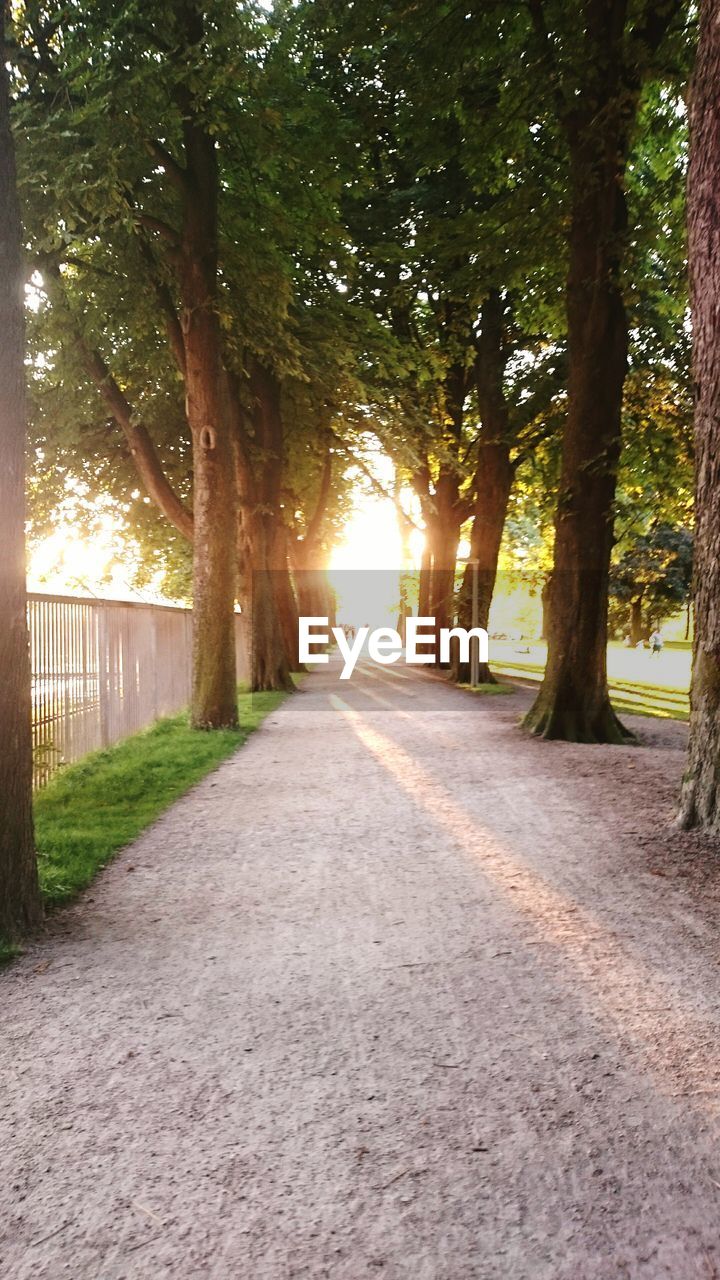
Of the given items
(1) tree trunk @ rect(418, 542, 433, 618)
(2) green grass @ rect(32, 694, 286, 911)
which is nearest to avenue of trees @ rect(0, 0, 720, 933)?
(2) green grass @ rect(32, 694, 286, 911)

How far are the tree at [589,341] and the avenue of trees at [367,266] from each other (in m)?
0.04

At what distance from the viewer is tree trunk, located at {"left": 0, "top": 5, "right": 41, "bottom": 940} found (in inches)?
197

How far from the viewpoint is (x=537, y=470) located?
23.7 meters

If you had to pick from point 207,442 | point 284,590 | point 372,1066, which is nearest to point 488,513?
point 284,590

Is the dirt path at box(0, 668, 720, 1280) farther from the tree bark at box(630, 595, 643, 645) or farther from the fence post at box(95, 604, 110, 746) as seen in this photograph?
the tree bark at box(630, 595, 643, 645)

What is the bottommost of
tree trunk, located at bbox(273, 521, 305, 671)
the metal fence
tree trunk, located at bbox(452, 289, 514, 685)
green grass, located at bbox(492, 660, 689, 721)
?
green grass, located at bbox(492, 660, 689, 721)

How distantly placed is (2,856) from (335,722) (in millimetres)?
11646

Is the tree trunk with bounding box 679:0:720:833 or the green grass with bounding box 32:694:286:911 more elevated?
the tree trunk with bounding box 679:0:720:833

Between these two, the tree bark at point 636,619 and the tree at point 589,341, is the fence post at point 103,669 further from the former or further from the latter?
the tree bark at point 636,619

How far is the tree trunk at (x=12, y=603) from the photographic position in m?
5.00

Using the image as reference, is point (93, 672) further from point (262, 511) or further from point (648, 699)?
point (648, 699)

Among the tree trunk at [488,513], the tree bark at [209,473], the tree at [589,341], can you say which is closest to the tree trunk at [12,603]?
the tree at [589,341]

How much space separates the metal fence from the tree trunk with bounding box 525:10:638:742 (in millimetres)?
5638

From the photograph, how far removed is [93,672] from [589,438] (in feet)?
22.2
